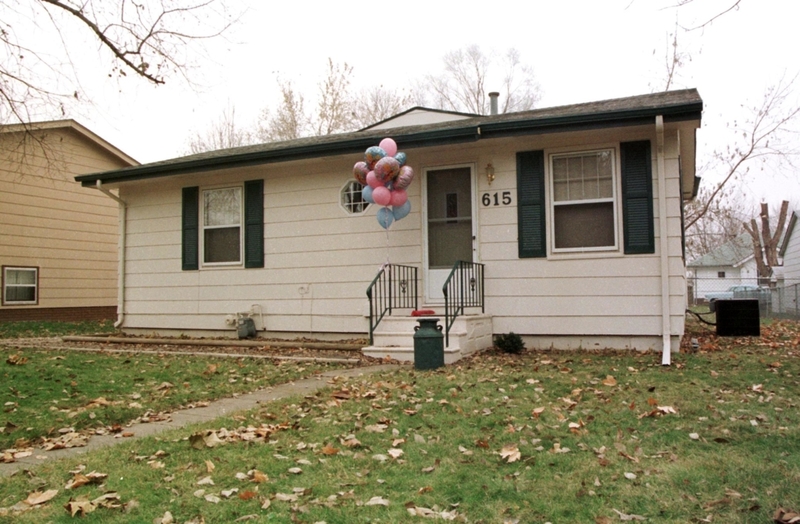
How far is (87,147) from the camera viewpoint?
648 inches

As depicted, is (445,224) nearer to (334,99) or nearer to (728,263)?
(334,99)

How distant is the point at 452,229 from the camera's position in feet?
29.5

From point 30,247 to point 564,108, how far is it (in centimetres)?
1292

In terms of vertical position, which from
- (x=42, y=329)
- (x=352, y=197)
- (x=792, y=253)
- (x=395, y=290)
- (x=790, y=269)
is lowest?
(x=42, y=329)

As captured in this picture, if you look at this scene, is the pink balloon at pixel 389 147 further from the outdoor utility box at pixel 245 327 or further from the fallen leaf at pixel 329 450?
the fallen leaf at pixel 329 450

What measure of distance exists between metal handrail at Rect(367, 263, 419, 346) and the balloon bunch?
102cm

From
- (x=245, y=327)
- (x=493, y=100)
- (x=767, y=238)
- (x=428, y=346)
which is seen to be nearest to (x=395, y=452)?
(x=428, y=346)

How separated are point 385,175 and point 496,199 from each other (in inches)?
63.1

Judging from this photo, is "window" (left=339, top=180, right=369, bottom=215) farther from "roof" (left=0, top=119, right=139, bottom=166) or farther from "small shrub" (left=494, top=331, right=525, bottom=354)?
"roof" (left=0, top=119, right=139, bottom=166)

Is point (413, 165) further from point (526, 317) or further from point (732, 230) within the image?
point (732, 230)

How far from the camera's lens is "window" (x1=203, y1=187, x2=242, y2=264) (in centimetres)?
1038

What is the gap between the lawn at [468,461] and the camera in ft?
9.49

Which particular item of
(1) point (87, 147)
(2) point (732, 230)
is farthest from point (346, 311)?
(2) point (732, 230)

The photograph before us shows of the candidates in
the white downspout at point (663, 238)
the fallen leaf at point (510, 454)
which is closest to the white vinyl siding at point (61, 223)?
the white downspout at point (663, 238)
